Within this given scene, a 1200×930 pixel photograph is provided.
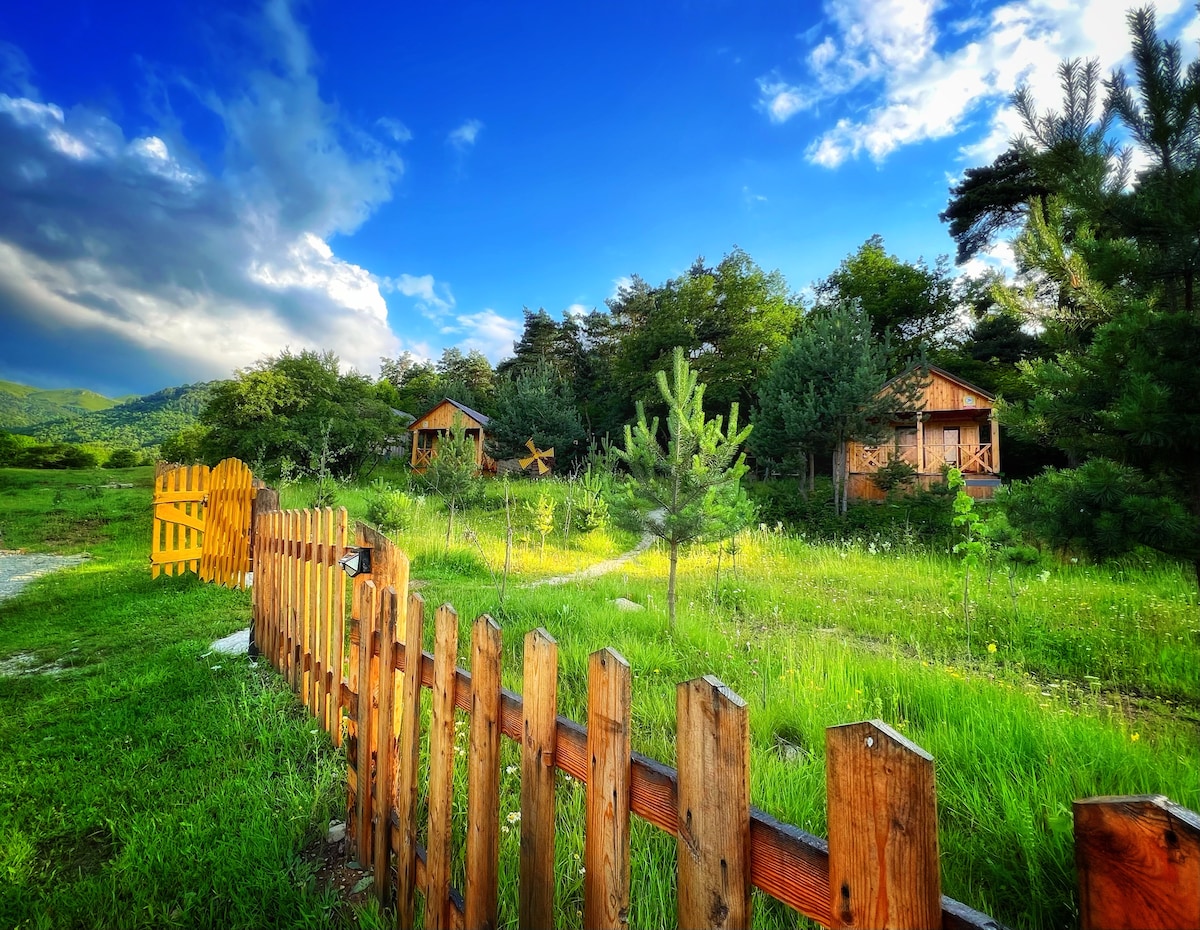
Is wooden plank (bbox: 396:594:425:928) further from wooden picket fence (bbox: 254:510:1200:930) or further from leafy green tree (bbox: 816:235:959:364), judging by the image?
leafy green tree (bbox: 816:235:959:364)

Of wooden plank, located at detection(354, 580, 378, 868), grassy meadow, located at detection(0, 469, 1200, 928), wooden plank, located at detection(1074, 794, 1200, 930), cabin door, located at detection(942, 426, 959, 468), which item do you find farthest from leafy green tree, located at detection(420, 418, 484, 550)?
cabin door, located at detection(942, 426, 959, 468)

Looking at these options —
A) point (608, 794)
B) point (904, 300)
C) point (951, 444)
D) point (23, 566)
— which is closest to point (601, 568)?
point (608, 794)

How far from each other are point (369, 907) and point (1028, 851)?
7.47 ft

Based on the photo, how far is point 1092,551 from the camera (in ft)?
10.7

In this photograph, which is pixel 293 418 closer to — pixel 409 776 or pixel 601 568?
pixel 601 568

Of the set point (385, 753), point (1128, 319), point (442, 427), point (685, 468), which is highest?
point (442, 427)

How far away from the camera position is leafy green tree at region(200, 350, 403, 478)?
18.4 meters

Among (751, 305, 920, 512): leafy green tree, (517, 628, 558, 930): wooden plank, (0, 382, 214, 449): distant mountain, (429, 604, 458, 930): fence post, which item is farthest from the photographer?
(0, 382, 214, 449): distant mountain

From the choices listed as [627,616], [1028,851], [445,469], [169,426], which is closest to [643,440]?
[627,616]

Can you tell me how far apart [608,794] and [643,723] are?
2.05 m

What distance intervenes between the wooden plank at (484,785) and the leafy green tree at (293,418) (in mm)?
17436

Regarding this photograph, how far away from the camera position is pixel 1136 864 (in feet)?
1.87

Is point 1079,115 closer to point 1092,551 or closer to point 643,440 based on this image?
point 1092,551

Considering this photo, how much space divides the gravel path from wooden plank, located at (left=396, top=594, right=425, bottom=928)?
782 centimetres
